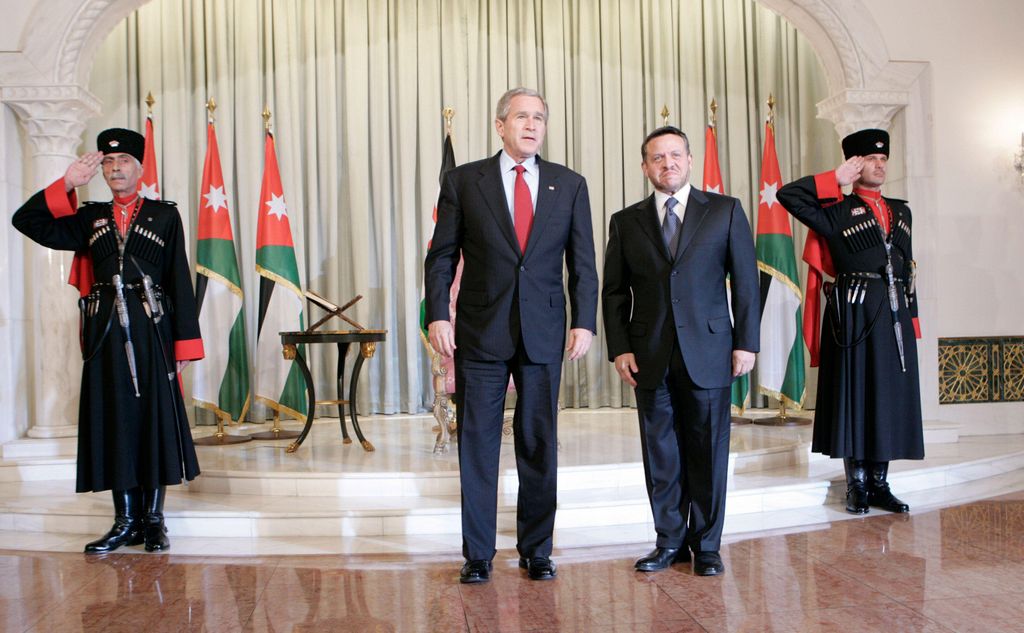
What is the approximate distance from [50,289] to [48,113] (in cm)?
106

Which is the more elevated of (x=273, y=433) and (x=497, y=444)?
(x=497, y=444)

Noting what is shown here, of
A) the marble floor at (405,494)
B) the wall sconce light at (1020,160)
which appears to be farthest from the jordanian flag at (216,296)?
the wall sconce light at (1020,160)

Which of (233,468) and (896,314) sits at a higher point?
(896,314)

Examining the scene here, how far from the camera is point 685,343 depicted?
9.66 feet

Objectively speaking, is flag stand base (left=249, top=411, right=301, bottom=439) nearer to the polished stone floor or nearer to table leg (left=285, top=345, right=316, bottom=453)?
table leg (left=285, top=345, right=316, bottom=453)

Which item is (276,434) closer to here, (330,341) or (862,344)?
(330,341)

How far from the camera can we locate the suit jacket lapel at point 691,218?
300 cm

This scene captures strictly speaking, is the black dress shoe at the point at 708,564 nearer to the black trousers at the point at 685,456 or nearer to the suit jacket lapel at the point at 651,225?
the black trousers at the point at 685,456

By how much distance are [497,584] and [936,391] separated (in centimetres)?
402

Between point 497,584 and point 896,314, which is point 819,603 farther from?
point 896,314

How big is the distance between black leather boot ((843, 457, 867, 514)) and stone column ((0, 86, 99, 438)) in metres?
4.28

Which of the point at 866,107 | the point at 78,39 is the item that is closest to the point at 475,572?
the point at 78,39

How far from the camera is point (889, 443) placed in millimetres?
3777

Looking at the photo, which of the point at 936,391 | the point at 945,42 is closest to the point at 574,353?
the point at 936,391
